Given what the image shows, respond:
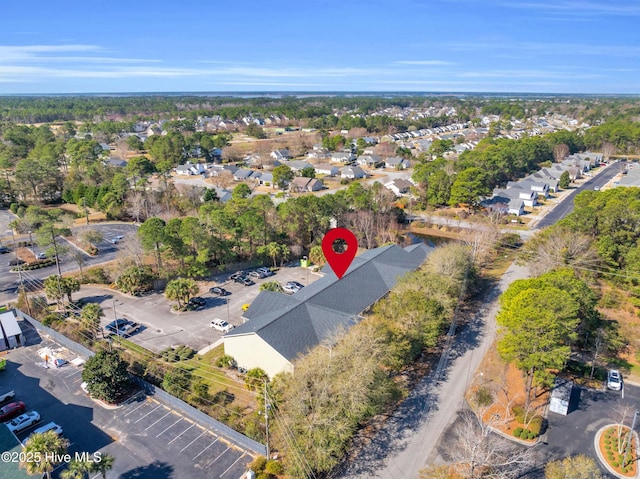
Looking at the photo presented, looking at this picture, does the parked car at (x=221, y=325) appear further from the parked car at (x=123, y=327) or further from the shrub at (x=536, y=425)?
the shrub at (x=536, y=425)

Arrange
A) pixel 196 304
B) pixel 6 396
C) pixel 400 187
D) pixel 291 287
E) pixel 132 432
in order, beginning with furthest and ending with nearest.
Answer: pixel 400 187 < pixel 291 287 < pixel 196 304 < pixel 6 396 < pixel 132 432

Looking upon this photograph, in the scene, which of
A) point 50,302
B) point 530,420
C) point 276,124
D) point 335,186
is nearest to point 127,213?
point 50,302

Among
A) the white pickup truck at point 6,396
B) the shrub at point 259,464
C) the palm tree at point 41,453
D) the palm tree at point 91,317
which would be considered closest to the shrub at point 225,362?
the shrub at point 259,464

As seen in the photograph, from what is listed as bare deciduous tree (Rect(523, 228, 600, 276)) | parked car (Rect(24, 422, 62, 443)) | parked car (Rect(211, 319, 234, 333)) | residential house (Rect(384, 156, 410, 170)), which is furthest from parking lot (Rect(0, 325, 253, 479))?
residential house (Rect(384, 156, 410, 170))

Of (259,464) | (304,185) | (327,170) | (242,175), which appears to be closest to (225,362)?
(259,464)

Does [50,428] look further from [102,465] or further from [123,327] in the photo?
[123,327]

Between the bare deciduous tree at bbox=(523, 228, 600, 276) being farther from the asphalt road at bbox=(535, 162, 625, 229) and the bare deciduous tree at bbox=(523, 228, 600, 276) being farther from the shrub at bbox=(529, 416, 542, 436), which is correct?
the asphalt road at bbox=(535, 162, 625, 229)

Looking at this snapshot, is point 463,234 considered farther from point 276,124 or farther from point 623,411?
point 276,124
